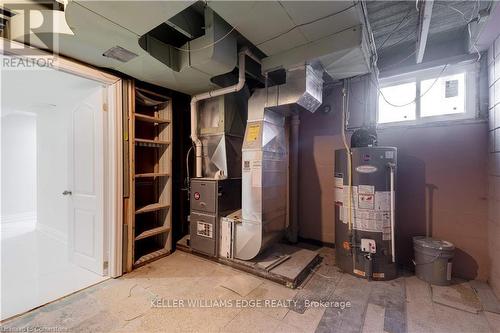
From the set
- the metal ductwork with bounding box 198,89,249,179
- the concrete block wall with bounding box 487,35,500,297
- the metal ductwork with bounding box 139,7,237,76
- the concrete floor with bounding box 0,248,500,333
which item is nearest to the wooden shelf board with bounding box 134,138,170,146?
the metal ductwork with bounding box 198,89,249,179

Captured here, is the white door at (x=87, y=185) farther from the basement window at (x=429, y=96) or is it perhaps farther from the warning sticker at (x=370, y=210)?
the basement window at (x=429, y=96)

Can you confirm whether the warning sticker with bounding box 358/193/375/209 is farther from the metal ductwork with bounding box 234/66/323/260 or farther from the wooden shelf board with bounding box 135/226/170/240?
the wooden shelf board with bounding box 135/226/170/240

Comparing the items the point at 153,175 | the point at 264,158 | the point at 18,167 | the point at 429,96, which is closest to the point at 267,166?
the point at 264,158

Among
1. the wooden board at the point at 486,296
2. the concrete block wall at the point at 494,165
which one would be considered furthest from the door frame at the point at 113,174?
the concrete block wall at the point at 494,165

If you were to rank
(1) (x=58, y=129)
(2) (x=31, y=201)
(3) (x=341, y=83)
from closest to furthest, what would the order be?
(3) (x=341, y=83) < (1) (x=58, y=129) < (2) (x=31, y=201)

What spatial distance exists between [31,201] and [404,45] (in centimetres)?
799

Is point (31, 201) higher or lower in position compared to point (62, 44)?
lower

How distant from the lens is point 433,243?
2312 millimetres

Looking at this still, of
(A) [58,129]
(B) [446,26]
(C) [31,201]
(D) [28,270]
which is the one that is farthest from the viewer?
(C) [31,201]

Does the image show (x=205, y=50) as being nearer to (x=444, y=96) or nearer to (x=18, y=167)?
(x=444, y=96)

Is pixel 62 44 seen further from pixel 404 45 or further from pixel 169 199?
pixel 404 45

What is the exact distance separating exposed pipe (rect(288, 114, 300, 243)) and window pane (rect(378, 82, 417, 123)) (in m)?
1.16

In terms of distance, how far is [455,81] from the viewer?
8.28 feet

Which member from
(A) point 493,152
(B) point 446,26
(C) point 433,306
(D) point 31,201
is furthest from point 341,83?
(D) point 31,201
